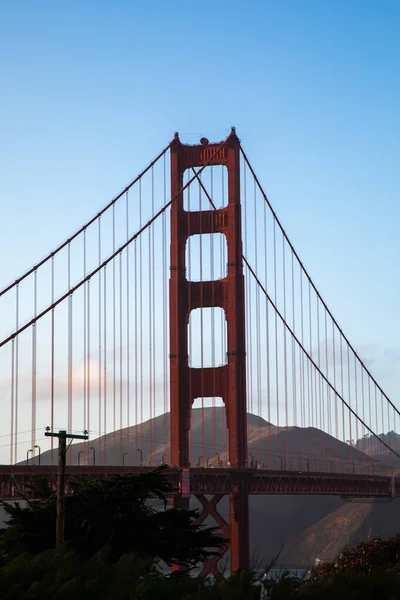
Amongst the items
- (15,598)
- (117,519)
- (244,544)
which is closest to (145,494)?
(117,519)

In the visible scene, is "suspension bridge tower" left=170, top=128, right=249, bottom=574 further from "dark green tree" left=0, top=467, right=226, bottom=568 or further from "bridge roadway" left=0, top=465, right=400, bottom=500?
"dark green tree" left=0, top=467, right=226, bottom=568

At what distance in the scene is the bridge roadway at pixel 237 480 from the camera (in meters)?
49.0

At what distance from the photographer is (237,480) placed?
69.2 meters

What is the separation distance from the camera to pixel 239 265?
71.2 metres

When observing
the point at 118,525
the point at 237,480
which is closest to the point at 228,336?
the point at 237,480

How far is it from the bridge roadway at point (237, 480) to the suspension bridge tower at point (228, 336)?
0.99m

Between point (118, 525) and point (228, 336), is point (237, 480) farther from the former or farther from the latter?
point (118, 525)

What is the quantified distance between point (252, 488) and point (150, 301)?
1457 cm

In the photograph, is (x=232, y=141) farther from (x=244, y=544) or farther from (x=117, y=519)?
(x=117, y=519)

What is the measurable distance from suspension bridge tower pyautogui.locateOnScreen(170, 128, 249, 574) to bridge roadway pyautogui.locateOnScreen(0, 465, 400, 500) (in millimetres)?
986

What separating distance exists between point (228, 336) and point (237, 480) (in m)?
9.16

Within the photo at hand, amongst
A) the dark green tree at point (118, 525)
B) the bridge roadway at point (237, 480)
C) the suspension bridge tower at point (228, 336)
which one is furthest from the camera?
the suspension bridge tower at point (228, 336)

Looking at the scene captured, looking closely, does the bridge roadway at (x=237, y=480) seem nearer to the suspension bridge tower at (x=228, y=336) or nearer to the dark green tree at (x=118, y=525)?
the suspension bridge tower at (x=228, y=336)

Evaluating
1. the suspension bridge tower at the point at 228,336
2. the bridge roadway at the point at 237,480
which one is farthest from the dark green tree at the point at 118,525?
the suspension bridge tower at the point at 228,336
